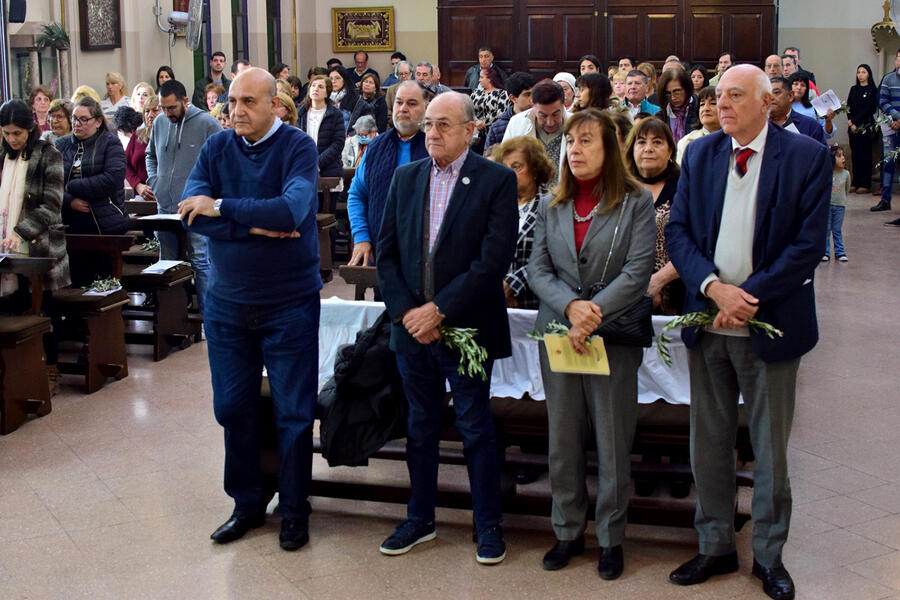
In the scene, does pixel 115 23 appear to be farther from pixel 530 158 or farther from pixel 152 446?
pixel 530 158

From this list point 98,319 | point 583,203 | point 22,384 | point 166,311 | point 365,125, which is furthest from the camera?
point 365,125

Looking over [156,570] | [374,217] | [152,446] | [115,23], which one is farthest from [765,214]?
[115,23]

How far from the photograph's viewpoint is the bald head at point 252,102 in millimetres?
3977

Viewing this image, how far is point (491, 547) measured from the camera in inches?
155

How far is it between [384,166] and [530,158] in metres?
0.65

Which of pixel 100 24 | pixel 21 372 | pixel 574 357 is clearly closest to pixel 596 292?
pixel 574 357

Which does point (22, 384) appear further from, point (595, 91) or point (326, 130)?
point (326, 130)

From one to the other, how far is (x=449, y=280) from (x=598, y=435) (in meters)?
0.72

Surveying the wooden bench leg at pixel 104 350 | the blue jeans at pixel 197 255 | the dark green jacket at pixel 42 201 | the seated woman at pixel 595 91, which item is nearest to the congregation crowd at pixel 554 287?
the seated woman at pixel 595 91

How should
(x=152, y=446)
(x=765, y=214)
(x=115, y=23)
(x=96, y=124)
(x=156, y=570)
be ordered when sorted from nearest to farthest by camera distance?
(x=765, y=214) < (x=156, y=570) < (x=152, y=446) < (x=96, y=124) < (x=115, y=23)

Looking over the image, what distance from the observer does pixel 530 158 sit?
14.8 ft

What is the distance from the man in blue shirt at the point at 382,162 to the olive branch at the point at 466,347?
1.01 meters

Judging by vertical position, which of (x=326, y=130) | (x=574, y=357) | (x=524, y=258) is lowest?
(x=574, y=357)

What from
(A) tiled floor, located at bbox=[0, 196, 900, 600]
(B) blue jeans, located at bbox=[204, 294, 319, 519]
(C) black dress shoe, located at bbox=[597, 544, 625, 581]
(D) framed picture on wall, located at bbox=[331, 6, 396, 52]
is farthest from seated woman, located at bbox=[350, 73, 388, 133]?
(C) black dress shoe, located at bbox=[597, 544, 625, 581]
